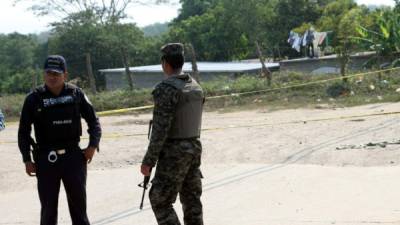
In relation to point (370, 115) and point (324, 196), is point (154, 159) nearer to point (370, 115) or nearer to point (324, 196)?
point (324, 196)

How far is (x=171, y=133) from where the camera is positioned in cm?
439

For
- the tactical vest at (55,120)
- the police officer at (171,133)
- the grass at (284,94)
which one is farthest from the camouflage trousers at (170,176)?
the grass at (284,94)

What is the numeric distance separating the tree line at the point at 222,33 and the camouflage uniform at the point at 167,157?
48.8 ft

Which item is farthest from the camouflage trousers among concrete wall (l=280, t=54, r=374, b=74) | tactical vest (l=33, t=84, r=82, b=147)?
concrete wall (l=280, t=54, r=374, b=74)

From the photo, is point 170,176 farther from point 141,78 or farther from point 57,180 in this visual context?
point 141,78

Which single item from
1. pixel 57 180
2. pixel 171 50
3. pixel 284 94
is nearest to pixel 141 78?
pixel 284 94

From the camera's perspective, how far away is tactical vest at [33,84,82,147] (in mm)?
4613

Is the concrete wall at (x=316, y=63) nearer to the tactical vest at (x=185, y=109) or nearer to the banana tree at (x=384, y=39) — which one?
the banana tree at (x=384, y=39)

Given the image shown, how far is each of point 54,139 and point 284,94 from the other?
13707 mm

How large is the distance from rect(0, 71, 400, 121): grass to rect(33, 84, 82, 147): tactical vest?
38.6ft

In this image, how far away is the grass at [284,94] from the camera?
54.4 feet

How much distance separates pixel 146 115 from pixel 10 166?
25.3 ft

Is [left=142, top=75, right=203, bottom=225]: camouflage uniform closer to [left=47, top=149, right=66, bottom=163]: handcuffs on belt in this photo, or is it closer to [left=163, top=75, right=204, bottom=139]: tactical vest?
[left=163, top=75, right=204, bottom=139]: tactical vest

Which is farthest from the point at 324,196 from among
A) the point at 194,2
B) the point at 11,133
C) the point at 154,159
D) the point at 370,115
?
the point at 194,2
